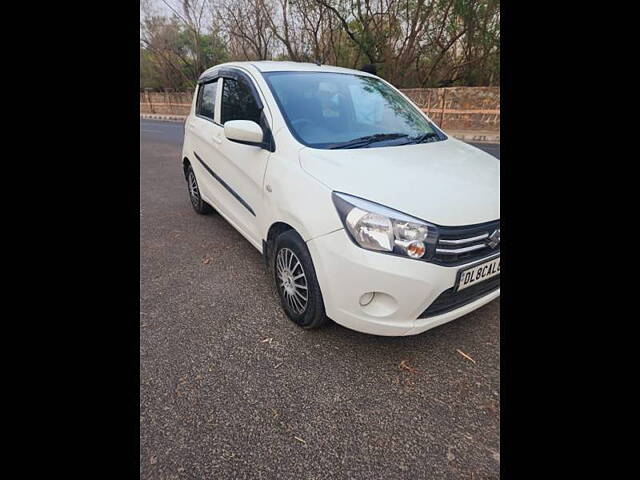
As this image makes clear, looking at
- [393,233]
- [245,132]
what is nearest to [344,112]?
[245,132]

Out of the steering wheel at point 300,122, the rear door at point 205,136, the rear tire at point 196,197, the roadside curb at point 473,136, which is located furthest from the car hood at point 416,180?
the roadside curb at point 473,136

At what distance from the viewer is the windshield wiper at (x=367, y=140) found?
84.6 inches

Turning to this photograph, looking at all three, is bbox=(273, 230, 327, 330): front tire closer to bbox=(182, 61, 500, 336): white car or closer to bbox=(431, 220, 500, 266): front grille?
bbox=(182, 61, 500, 336): white car

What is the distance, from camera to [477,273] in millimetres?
1697

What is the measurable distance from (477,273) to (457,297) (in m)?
0.17

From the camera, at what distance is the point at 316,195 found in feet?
5.70

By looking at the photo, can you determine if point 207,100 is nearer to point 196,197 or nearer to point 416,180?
point 196,197

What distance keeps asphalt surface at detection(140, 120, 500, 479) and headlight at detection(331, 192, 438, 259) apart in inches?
30.0

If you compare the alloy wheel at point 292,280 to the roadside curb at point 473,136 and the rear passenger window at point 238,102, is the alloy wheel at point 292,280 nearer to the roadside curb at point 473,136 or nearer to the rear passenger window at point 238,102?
the rear passenger window at point 238,102

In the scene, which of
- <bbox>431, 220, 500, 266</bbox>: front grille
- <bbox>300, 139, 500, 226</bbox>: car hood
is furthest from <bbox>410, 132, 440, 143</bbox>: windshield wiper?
<bbox>431, 220, 500, 266</bbox>: front grille

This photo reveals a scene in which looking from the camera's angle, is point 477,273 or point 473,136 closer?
point 477,273

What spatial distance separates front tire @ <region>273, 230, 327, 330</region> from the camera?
1851 mm
